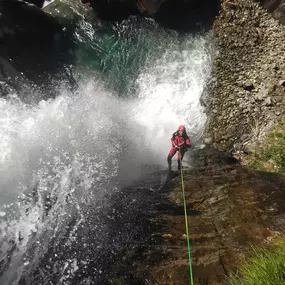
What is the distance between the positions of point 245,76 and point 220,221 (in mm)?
5930

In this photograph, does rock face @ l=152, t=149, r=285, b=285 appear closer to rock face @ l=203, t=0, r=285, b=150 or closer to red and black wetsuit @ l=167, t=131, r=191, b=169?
red and black wetsuit @ l=167, t=131, r=191, b=169

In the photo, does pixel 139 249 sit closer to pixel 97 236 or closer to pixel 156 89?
pixel 97 236

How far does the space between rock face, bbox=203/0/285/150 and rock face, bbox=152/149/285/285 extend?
72.1 inches

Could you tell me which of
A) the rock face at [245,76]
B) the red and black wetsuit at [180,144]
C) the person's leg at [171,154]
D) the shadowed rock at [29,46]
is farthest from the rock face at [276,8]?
the shadowed rock at [29,46]

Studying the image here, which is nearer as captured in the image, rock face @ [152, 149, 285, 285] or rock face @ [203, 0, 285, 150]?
rock face @ [152, 149, 285, 285]

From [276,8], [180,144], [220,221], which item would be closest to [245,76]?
[276,8]

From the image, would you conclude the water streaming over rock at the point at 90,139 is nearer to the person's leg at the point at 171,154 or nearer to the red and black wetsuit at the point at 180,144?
the person's leg at the point at 171,154

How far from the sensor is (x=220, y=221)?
18.3ft

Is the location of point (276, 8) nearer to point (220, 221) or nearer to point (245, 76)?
point (245, 76)

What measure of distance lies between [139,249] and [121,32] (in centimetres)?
1022

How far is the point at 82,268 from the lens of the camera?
5.40 meters

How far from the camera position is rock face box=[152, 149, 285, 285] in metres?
4.65

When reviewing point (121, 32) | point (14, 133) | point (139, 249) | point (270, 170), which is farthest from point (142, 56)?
point (139, 249)

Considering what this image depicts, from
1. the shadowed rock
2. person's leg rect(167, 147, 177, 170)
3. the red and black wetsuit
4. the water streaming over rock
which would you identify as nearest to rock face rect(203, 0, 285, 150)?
the water streaming over rock
